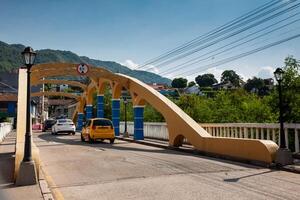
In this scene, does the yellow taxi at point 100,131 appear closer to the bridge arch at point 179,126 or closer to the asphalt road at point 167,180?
the bridge arch at point 179,126

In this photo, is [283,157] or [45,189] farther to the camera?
[283,157]

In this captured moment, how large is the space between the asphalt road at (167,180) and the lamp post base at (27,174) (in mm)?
604

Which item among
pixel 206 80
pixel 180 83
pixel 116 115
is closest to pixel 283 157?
pixel 116 115

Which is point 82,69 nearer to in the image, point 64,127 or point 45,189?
point 64,127

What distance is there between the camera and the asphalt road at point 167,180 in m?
8.19

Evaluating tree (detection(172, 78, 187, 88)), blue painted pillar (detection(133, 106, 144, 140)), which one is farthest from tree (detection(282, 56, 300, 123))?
tree (detection(172, 78, 187, 88))

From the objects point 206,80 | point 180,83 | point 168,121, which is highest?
point 206,80

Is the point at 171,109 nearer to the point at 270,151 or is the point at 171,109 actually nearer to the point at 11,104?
the point at 270,151

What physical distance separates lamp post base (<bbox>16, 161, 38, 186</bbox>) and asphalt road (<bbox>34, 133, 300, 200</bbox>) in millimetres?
604

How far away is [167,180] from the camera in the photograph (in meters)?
9.84

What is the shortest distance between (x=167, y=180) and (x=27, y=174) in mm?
3633

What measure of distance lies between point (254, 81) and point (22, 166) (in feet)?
351

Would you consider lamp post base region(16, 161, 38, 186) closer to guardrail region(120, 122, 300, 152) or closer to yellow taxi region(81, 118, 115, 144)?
guardrail region(120, 122, 300, 152)

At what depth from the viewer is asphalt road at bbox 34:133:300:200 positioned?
8.19 metres
